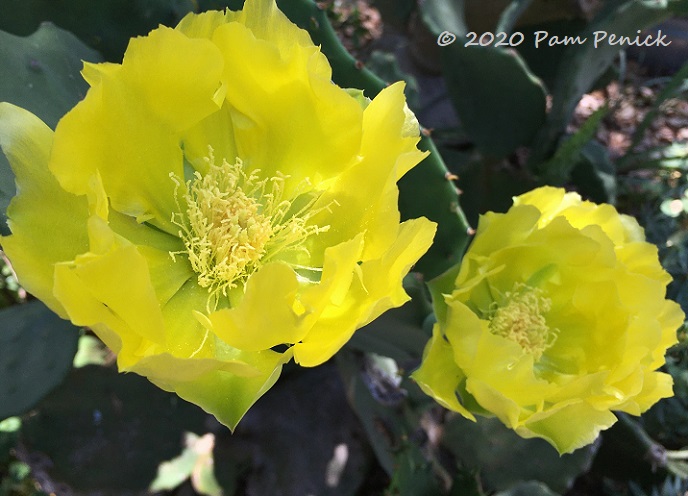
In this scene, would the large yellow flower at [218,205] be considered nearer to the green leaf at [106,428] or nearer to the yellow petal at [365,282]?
the yellow petal at [365,282]

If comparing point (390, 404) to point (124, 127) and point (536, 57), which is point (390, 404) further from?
point (536, 57)

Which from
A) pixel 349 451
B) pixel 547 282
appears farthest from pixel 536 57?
pixel 349 451

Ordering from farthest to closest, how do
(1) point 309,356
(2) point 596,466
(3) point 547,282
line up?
(2) point 596,466, (3) point 547,282, (1) point 309,356

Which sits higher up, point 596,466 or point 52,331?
point 52,331

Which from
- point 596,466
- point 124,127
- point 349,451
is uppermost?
point 124,127

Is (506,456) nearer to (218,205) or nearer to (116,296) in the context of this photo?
(218,205)

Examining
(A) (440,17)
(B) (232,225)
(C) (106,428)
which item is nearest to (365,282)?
(B) (232,225)

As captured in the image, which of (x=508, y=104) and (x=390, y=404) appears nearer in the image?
(x=390, y=404)

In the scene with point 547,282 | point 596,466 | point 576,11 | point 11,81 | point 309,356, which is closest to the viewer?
point 309,356

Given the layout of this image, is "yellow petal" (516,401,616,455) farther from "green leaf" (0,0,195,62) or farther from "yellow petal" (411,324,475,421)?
"green leaf" (0,0,195,62)
